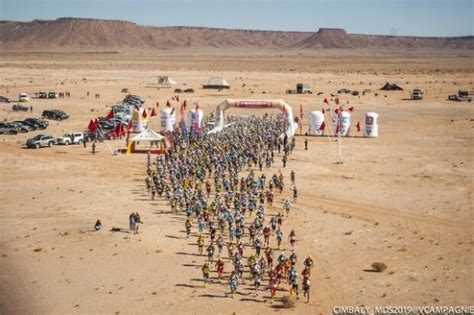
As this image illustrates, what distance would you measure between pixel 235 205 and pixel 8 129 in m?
31.3

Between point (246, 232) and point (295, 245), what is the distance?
8.23 feet

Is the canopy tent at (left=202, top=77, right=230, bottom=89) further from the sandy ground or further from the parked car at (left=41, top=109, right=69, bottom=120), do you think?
the sandy ground

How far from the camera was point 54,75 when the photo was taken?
4926 inches

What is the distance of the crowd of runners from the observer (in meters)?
22.3

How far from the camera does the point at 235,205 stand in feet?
97.0

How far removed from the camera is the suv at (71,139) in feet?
164

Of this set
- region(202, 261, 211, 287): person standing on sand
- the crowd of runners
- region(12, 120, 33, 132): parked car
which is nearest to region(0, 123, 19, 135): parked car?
region(12, 120, 33, 132): parked car

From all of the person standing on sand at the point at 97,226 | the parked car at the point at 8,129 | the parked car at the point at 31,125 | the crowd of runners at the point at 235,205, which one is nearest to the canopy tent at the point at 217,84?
the parked car at the point at 31,125

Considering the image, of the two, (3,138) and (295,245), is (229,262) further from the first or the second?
(3,138)

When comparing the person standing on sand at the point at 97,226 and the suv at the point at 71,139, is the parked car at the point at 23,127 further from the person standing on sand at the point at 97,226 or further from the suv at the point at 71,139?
the person standing on sand at the point at 97,226

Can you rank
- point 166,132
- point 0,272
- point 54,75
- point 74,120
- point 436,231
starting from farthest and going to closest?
1. point 54,75
2. point 74,120
3. point 166,132
4. point 436,231
5. point 0,272

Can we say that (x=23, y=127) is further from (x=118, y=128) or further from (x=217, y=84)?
(x=217, y=84)

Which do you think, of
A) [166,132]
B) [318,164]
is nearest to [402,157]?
[318,164]

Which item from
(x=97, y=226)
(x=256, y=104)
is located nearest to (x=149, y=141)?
(x=256, y=104)
